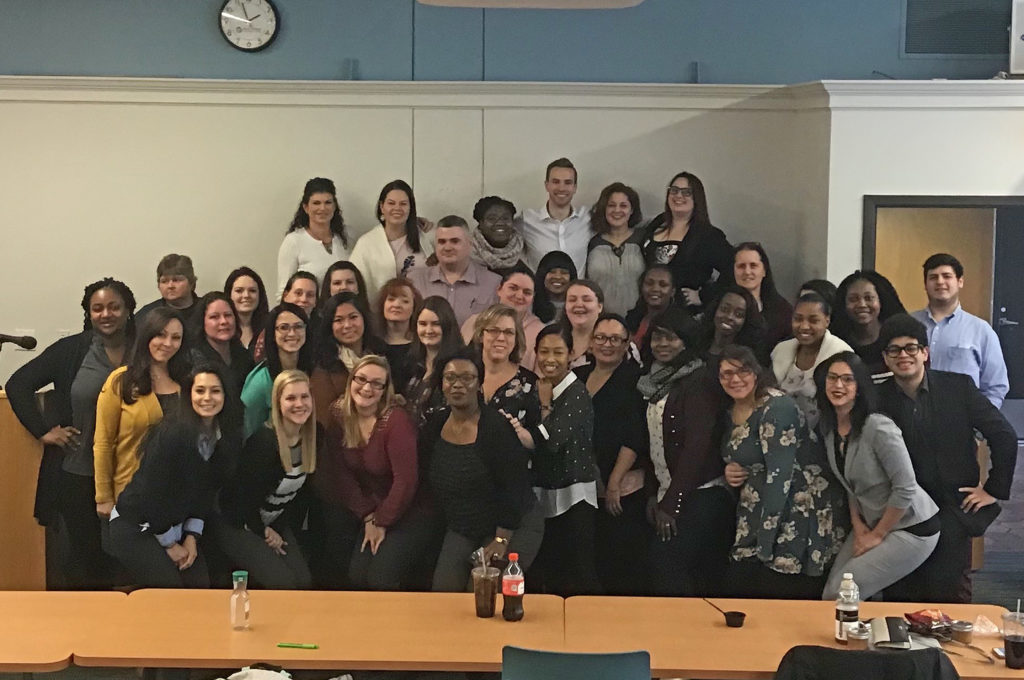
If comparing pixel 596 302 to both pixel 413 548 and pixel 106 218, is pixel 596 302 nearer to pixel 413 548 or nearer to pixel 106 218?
pixel 413 548

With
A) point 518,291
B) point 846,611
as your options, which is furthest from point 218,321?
point 846,611

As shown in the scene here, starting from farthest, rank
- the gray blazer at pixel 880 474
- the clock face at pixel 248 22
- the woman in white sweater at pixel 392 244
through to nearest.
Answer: the clock face at pixel 248 22
the woman in white sweater at pixel 392 244
the gray blazer at pixel 880 474

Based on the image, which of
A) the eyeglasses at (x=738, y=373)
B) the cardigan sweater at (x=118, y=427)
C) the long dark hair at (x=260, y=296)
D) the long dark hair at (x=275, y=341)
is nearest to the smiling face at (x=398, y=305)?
the long dark hair at (x=275, y=341)

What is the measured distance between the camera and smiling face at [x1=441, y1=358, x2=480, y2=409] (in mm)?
5133

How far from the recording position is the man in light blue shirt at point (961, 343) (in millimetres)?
5949

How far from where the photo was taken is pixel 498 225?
243 inches

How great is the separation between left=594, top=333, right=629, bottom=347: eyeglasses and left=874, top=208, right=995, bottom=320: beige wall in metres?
1.73

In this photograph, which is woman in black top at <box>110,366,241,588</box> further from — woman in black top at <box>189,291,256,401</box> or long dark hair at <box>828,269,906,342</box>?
long dark hair at <box>828,269,906,342</box>

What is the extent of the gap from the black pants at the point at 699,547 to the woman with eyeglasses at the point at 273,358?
6.10 ft

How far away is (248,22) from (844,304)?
3.70 m

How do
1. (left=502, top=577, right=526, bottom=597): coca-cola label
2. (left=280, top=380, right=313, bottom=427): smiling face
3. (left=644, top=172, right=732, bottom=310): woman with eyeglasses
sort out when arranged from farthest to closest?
(left=644, top=172, right=732, bottom=310): woman with eyeglasses
(left=280, top=380, right=313, bottom=427): smiling face
(left=502, top=577, right=526, bottom=597): coca-cola label

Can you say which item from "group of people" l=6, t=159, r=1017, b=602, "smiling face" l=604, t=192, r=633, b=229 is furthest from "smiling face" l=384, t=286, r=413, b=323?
"smiling face" l=604, t=192, r=633, b=229

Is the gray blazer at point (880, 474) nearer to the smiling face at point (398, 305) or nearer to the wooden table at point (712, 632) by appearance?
the wooden table at point (712, 632)

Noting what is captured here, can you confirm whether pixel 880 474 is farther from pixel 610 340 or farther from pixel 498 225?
pixel 498 225
